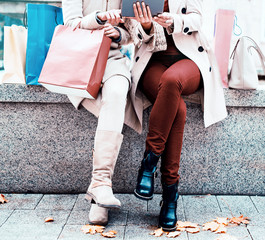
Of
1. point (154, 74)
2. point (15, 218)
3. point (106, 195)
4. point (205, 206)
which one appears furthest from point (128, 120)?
point (15, 218)

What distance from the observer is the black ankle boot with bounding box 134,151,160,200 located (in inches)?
92.6

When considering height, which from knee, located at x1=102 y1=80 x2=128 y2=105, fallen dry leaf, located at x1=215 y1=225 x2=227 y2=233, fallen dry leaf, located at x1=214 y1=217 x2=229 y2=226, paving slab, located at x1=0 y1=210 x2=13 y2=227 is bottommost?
paving slab, located at x1=0 y1=210 x2=13 y2=227

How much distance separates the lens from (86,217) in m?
2.61

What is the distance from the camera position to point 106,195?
225 cm

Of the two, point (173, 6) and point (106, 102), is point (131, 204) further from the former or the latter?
point (173, 6)

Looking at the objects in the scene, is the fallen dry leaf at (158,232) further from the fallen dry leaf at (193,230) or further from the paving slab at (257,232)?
the paving slab at (257,232)

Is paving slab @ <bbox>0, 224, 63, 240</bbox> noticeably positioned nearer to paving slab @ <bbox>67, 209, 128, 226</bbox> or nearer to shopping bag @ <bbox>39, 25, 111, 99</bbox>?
paving slab @ <bbox>67, 209, 128, 226</bbox>

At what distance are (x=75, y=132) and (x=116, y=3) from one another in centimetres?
103

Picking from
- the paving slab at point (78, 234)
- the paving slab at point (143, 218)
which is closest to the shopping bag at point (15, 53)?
the paving slab at point (78, 234)

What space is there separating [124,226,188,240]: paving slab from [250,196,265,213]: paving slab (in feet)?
2.32

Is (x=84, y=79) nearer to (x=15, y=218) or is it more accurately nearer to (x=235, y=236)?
(x=15, y=218)

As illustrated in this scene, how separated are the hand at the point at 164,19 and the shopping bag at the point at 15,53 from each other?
1.10 m

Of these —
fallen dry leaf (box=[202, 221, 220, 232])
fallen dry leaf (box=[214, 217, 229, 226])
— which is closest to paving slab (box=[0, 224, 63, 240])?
fallen dry leaf (box=[202, 221, 220, 232])

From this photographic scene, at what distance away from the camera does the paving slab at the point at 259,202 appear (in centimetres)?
275
